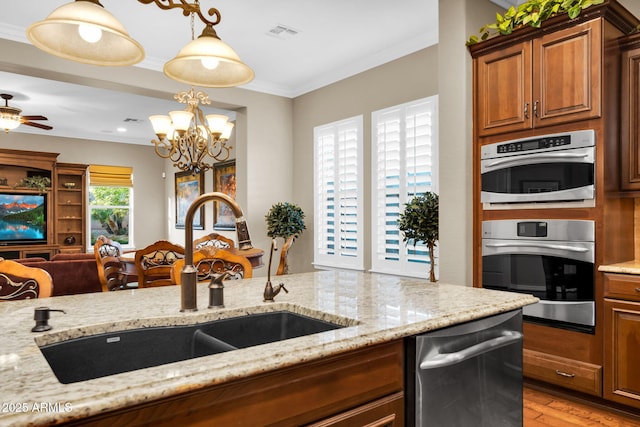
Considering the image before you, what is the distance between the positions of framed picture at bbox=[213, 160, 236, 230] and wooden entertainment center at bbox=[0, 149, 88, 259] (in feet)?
9.08

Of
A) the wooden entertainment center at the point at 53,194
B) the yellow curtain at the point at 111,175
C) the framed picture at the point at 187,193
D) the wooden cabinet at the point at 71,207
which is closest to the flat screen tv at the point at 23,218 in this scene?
the wooden entertainment center at the point at 53,194

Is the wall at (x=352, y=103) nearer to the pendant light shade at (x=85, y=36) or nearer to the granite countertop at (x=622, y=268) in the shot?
the granite countertop at (x=622, y=268)

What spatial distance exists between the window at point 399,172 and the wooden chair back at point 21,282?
305cm

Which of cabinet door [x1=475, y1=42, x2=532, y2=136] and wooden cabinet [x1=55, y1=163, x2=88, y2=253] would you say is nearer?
cabinet door [x1=475, y1=42, x2=532, y2=136]

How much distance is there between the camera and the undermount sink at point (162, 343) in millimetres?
1194

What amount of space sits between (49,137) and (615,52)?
28.5ft

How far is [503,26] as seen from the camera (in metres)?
3.01

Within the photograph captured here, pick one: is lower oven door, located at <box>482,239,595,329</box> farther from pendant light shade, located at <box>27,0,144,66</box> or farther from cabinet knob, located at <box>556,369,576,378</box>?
pendant light shade, located at <box>27,0,144,66</box>

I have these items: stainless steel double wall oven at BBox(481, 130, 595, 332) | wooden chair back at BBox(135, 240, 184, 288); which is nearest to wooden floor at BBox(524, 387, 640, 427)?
stainless steel double wall oven at BBox(481, 130, 595, 332)

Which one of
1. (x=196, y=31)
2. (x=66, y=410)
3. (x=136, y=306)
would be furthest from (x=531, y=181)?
(x=196, y=31)

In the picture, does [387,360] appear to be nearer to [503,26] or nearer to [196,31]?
[503,26]

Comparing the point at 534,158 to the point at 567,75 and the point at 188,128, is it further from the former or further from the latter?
the point at 188,128

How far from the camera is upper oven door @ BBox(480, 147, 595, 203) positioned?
2.71m

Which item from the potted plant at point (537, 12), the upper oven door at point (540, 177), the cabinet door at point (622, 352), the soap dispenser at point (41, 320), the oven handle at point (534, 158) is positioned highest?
the potted plant at point (537, 12)
